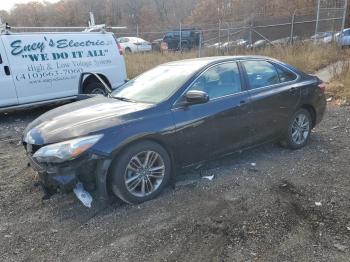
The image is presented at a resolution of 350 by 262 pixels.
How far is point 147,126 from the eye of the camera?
4.10 m

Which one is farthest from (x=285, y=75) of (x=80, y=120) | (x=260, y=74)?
(x=80, y=120)

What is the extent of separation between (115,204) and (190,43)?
24094 mm

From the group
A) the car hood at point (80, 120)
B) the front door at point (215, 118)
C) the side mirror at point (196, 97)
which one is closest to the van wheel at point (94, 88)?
the car hood at point (80, 120)

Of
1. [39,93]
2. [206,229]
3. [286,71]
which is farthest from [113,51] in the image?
[206,229]

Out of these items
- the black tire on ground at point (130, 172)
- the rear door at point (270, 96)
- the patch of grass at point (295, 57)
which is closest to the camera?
the black tire on ground at point (130, 172)

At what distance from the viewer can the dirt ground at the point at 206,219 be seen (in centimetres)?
331

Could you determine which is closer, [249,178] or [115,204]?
[115,204]

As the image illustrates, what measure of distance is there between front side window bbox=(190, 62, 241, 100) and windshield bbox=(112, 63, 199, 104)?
0.16 meters

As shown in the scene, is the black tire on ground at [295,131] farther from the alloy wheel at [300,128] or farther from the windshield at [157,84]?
the windshield at [157,84]

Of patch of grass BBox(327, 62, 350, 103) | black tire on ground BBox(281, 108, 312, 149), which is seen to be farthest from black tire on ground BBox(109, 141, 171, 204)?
patch of grass BBox(327, 62, 350, 103)

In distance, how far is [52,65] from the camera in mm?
8859

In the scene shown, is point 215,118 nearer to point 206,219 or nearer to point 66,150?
point 206,219

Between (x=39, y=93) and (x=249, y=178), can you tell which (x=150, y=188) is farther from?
(x=39, y=93)

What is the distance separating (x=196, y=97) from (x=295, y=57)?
449 inches
